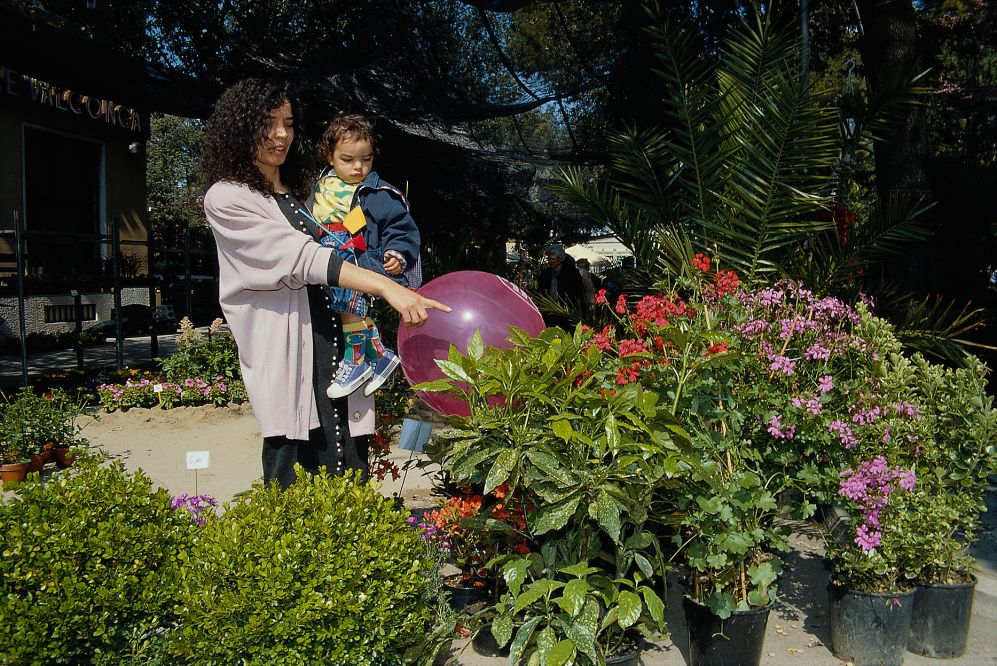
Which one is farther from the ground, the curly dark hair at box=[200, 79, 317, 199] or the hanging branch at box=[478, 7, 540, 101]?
the hanging branch at box=[478, 7, 540, 101]

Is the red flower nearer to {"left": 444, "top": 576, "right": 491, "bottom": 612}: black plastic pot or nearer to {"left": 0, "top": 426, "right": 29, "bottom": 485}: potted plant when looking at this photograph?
{"left": 444, "top": 576, "right": 491, "bottom": 612}: black plastic pot

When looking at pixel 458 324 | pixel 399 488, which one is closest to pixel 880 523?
pixel 458 324

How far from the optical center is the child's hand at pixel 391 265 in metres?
2.83

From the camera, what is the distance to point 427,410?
25.1 feet

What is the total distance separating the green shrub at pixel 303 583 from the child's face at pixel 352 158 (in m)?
1.15

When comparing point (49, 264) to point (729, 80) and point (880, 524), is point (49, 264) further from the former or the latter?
point (880, 524)

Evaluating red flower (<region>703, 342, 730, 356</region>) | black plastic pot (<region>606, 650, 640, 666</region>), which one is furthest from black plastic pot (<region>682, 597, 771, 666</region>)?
red flower (<region>703, 342, 730, 356</region>)

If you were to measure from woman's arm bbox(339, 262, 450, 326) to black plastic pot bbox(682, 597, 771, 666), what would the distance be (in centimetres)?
149

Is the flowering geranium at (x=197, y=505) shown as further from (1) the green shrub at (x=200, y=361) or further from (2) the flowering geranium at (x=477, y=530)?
(1) the green shrub at (x=200, y=361)

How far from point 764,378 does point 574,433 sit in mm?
1080

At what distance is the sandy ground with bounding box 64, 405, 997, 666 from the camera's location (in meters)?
3.07

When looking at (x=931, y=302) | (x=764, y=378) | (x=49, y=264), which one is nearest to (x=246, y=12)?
(x=764, y=378)

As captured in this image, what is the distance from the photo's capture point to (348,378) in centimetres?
254

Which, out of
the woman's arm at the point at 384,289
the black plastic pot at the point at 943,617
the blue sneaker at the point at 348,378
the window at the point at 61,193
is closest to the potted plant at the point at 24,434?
the blue sneaker at the point at 348,378
